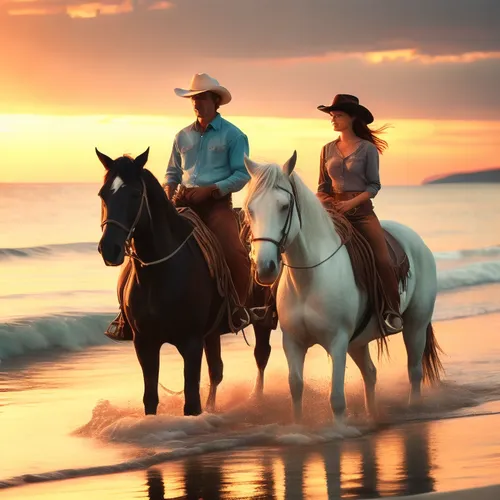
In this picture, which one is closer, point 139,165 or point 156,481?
point 156,481

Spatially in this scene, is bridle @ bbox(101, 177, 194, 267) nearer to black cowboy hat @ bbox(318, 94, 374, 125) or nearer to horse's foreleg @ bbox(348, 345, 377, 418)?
black cowboy hat @ bbox(318, 94, 374, 125)

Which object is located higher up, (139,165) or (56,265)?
(56,265)

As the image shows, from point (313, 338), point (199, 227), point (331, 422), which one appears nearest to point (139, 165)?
point (199, 227)

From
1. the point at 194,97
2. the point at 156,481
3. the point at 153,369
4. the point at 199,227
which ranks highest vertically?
the point at 194,97

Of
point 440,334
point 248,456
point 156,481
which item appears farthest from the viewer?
point 440,334

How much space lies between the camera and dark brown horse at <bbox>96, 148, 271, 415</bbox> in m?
9.13

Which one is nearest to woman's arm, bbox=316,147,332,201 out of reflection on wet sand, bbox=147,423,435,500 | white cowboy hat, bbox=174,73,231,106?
white cowboy hat, bbox=174,73,231,106

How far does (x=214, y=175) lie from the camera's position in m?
10.3

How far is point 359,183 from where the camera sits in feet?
33.3

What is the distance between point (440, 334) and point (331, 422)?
8.58 m

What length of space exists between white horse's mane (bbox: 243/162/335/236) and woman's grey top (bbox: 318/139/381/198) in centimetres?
59

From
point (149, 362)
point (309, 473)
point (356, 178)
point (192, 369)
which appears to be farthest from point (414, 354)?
point (309, 473)

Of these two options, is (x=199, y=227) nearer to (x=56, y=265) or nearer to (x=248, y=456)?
(x=248, y=456)

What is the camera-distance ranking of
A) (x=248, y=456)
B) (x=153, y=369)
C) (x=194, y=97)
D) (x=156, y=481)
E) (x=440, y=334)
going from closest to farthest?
(x=156, y=481) → (x=248, y=456) → (x=153, y=369) → (x=194, y=97) → (x=440, y=334)
